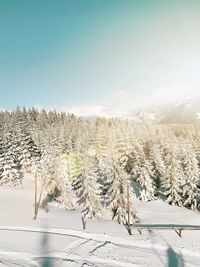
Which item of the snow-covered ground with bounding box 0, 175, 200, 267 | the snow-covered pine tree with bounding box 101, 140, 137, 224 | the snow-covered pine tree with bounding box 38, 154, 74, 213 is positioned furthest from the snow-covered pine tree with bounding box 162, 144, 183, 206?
the snow-covered ground with bounding box 0, 175, 200, 267

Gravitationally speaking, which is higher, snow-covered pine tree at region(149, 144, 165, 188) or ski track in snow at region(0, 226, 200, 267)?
snow-covered pine tree at region(149, 144, 165, 188)

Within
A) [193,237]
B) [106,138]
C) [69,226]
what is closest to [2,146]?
[106,138]

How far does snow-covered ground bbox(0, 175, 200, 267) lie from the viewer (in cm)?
1867

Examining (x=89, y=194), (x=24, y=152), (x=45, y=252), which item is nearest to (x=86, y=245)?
(x=45, y=252)

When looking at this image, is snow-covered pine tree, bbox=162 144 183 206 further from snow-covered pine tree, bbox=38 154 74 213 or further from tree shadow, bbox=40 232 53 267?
tree shadow, bbox=40 232 53 267

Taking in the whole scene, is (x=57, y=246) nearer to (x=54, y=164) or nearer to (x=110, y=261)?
(x=110, y=261)

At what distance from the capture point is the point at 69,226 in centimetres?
2906

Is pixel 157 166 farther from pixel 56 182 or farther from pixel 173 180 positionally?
pixel 56 182

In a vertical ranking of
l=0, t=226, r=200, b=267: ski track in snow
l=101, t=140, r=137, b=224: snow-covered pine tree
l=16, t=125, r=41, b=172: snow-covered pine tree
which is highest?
l=16, t=125, r=41, b=172: snow-covered pine tree

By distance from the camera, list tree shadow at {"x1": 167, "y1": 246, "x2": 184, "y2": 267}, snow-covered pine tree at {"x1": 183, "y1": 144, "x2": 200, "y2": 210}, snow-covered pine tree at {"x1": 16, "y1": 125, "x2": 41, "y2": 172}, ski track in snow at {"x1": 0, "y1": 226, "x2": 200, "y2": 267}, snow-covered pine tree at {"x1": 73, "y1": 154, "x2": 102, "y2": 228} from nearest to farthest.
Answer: ski track in snow at {"x1": 0, "y1": 226, "x2": 200, "y2": 267} → tree shadow at {"x1": 167, "y1": 246, "x2": 184, "y2": 267} → snow-covered pine tree at {"x1": 73, "y1": 154, "x2": 102, "y2": 228} → snow-covered pine tree at {"x1": 183, "y1": 144, "x2": 200, "y2": 210} → snow-covered pine tree at {"x1": 16, "y1": 125, "x2": 41, "y2": 172}

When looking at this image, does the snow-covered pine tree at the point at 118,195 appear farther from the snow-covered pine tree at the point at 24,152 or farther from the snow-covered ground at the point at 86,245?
the snow-covered pine tree at the point at 24,152

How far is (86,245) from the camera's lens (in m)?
22.0

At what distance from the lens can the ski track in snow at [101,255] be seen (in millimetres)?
18172

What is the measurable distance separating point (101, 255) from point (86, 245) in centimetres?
249
